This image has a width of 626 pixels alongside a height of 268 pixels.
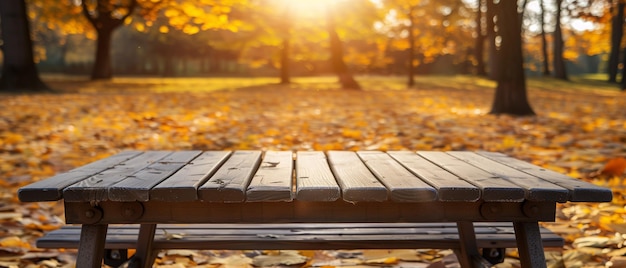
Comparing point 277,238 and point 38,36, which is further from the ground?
point 38,36

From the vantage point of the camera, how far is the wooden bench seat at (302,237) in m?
2.41

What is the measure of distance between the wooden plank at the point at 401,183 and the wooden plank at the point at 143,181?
746 millimetres

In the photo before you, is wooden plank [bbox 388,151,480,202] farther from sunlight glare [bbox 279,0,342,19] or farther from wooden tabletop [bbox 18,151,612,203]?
sunlight glare [bbox 279,0,342,19]

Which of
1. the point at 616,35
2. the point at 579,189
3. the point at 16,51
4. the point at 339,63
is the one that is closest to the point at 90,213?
the point at 579,189

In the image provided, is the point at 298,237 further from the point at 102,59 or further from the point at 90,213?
the point at 102,59

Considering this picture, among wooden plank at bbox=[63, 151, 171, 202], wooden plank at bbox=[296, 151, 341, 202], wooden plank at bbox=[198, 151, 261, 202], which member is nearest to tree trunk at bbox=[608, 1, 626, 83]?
wooden plank at bbox=[296, 151, 341, 202]

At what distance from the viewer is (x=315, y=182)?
5.69ft

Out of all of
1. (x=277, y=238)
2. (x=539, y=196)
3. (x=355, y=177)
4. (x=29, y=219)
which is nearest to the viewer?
(x=539, y=196)

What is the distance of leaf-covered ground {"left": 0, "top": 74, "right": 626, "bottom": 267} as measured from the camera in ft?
9.59

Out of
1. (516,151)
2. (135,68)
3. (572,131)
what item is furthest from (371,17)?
(135,68)

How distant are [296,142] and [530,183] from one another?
470cm

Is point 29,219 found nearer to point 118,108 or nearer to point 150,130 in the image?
point 150,130

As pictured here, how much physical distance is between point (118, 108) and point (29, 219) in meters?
6.89

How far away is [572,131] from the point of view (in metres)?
7.28
